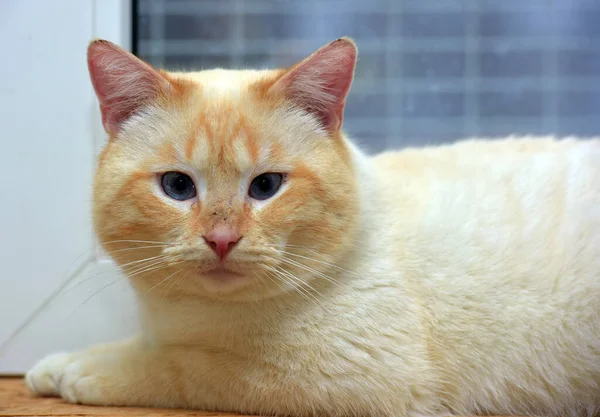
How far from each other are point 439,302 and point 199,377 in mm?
680

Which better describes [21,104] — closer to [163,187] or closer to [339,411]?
[163,187]

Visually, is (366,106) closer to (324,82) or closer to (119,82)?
(324,82)

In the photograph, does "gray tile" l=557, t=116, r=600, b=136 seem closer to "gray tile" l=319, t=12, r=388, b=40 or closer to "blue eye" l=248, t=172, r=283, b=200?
"gray tile" l=319, t=12, r=388, b=40

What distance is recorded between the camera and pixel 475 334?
6.10ft

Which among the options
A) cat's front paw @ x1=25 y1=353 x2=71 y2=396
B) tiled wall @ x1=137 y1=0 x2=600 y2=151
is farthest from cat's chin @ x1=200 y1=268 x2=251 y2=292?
tiled wall @ x1=137 y1=0 x2=600 y2=151

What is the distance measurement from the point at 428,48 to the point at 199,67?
0.89 meters

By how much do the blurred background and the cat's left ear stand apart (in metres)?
0.79

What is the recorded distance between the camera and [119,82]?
5.79ft

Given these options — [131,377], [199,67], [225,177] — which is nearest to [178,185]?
[225,177]

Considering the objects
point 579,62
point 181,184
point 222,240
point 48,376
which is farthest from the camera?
point 579,62

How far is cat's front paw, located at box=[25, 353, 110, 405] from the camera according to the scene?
1.87 meters

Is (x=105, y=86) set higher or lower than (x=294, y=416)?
higher

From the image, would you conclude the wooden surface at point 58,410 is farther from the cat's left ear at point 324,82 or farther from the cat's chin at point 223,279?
the cat's left ear at point 324,82

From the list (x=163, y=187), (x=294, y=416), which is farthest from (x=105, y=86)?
(x=294, y=416)
